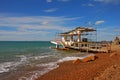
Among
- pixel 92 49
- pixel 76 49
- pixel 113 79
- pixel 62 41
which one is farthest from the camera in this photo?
pixel 62 41

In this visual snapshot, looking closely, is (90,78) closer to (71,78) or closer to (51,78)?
(71,78)

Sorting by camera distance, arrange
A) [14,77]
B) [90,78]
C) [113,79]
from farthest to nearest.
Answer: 1. [14,77]
2. [90,78]
3. [113,79]

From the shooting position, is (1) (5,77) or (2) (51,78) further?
(1) (5,77)

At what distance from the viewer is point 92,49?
1592 inches

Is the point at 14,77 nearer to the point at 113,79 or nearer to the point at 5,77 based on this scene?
the point at 5,77

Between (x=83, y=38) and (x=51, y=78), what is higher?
(x=83, y=38)

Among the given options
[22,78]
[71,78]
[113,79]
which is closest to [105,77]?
[113,79]

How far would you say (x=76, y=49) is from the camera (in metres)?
45.3

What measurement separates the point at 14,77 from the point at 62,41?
38.6m

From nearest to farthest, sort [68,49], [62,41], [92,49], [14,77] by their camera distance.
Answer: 1. [14,77]
2. [92,49]
3. [68,49]
4. [62,41]

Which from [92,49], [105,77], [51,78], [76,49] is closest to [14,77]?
[51,78]

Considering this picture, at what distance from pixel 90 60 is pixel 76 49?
74.4 ft

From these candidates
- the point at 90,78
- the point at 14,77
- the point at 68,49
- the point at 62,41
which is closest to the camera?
the point at 90,78

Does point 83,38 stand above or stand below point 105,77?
above
